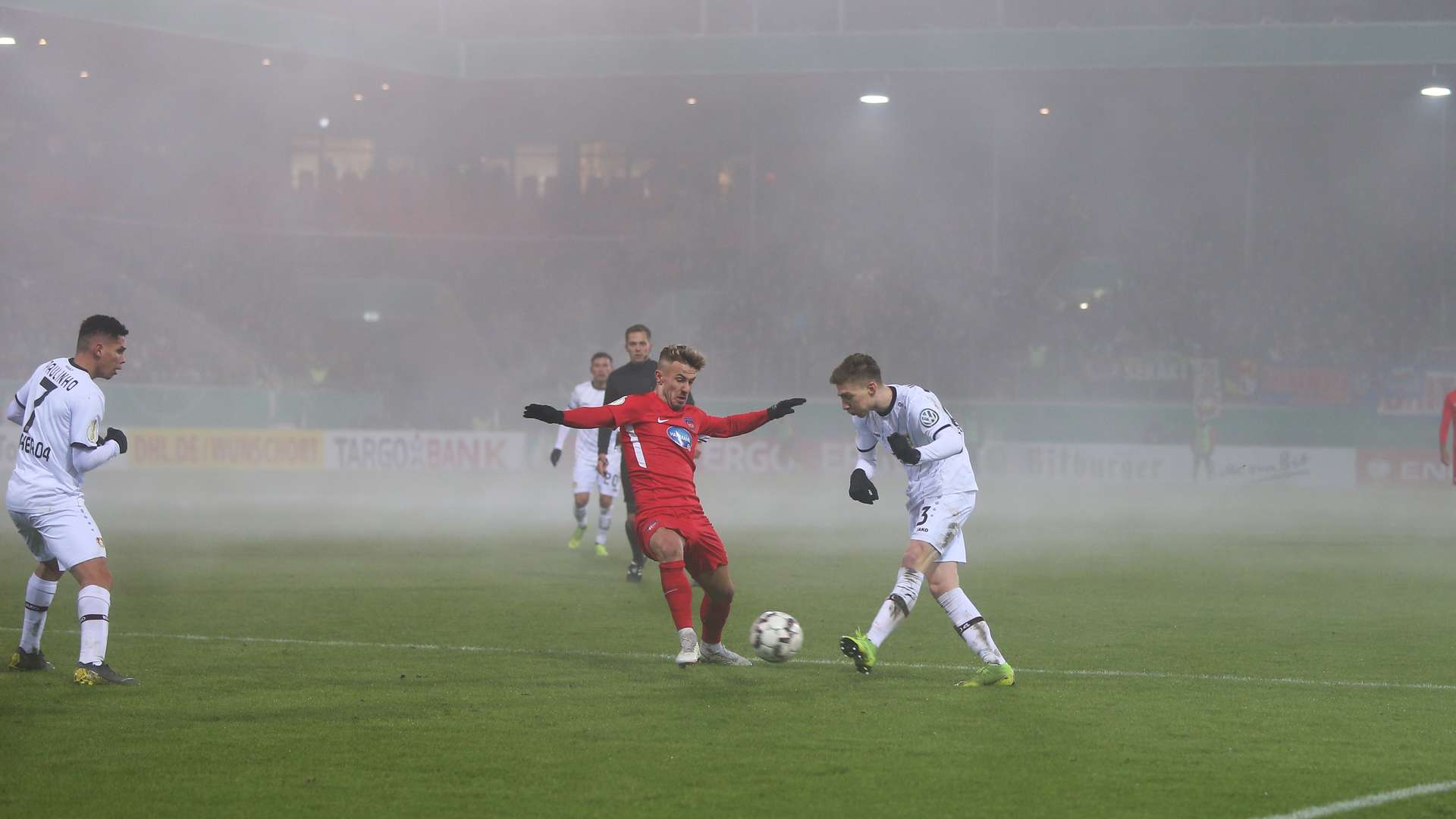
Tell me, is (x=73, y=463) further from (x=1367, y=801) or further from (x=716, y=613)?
(x=1367, y=801)

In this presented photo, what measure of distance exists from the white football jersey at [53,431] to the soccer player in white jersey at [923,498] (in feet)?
12.9

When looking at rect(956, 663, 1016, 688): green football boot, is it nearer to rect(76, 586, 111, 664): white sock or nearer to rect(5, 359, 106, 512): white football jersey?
rect(76, 586, 111, 664): white sock

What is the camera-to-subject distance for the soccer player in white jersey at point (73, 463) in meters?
7.77

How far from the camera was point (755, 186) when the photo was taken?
131ft

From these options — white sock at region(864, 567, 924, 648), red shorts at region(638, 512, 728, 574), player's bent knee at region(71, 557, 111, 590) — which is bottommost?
white sock at region(864, 567, 924, 648)

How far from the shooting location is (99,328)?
7898mm

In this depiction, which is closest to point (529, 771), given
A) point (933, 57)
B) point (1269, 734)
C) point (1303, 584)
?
point (1269, 734)

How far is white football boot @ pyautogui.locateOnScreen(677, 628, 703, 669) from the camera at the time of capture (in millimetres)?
8242

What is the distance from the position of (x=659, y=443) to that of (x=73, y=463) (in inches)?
126

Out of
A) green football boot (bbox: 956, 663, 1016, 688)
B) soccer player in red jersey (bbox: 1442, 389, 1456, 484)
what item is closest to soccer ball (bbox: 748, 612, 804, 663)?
green football boot (bbox: 956, 663, 1016, 688)

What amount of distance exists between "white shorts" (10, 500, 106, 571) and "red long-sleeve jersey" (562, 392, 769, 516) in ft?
8.80

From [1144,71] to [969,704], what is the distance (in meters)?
29.4

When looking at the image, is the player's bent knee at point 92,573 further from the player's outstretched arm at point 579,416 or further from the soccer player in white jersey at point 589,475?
the soccer player in white jersey at point 589,475

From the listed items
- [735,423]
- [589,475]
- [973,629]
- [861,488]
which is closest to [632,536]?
[589,475]
